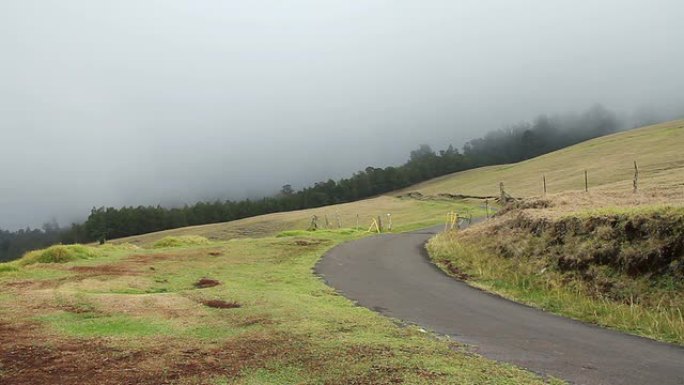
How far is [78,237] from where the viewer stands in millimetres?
166125

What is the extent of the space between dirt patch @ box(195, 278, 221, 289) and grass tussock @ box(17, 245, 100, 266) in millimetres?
12254

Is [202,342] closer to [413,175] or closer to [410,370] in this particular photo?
[410,370]

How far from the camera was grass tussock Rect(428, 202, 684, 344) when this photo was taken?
1356cm

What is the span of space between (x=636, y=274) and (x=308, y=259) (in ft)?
52.9

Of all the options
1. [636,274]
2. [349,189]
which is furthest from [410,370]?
[349,189]

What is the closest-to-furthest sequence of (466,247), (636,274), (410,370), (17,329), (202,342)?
1. (410,370)
2. (202,342)
3. (17,329)
4. (636,274)
5. (466,247)

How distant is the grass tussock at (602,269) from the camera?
13.6 m

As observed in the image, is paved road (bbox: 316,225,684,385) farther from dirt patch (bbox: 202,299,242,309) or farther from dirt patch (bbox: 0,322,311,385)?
dirt patch (bbox: 0,322,311,385)

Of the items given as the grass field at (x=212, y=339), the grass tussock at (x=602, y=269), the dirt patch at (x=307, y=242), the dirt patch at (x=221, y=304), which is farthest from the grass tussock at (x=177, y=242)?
the dirt patch at (x=221, y=304)

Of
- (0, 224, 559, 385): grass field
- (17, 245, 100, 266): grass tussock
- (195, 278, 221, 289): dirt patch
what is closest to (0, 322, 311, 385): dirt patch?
(0, 224, 559, 385): grass field

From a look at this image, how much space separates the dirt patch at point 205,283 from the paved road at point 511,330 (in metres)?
4.18

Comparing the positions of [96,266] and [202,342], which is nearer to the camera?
[202,342]

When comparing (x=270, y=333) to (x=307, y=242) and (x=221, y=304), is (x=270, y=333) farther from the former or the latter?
(x=307, y=242)

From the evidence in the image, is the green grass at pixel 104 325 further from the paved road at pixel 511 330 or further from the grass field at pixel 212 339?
the paved road at pixel 511 330
